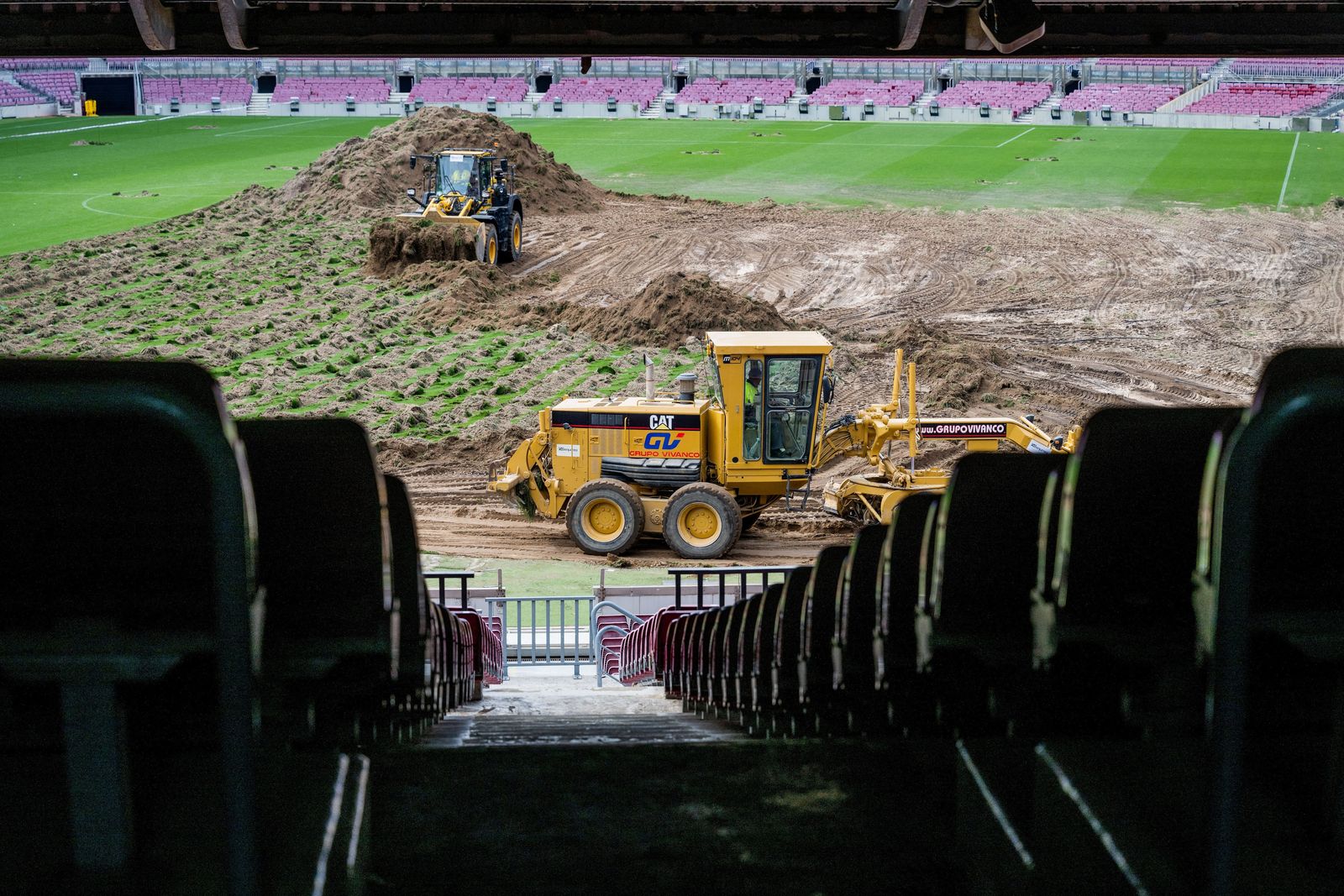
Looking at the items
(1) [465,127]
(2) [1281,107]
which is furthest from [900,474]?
(2) [1281,107]

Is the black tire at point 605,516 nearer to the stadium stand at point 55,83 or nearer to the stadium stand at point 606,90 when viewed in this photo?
the stadium stand at point 55,83

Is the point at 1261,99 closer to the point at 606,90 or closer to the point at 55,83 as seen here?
the point at 606,90

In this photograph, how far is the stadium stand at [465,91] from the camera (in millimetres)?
66938

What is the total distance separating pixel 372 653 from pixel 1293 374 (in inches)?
69.9

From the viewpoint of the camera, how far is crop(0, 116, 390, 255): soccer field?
3497 centimetres

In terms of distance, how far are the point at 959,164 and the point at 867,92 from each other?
2224 cm

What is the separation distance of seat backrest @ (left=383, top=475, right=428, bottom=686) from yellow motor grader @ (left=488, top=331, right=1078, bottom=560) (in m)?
10.8

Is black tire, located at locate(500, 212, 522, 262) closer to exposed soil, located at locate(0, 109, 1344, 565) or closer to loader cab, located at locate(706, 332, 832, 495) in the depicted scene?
exposed soil, located at locate(0, 109, 1344, 565)

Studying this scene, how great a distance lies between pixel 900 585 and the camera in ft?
11.6

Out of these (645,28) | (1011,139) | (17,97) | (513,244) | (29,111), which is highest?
(17,97)

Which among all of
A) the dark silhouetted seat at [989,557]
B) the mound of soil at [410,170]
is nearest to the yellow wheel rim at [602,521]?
the dark silhouetted seat at [989,557]

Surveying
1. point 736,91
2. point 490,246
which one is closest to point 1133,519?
point 490,246

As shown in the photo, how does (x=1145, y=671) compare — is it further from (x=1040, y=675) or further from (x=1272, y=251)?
(x=1272, y=251)

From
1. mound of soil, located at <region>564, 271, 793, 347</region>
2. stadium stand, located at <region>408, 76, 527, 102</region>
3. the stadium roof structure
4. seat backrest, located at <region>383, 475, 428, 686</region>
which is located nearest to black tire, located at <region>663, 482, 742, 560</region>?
the stadium roof structure
